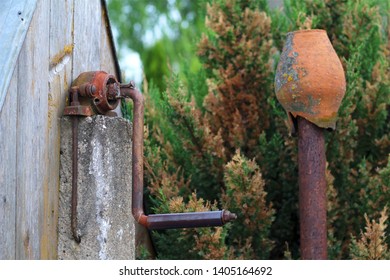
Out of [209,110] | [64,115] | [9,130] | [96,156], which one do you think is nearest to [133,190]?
[96,156]

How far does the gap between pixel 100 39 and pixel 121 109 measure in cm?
34

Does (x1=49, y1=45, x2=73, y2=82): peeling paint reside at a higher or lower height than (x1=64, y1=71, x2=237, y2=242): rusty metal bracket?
higher

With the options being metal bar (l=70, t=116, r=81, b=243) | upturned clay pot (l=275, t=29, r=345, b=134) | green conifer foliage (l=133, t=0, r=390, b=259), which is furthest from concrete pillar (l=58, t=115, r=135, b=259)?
green conifer foliage (l=133, t=0, r=390, b=259)

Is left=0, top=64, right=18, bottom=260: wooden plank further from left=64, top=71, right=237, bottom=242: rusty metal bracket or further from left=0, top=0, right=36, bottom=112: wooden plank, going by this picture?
left=64, top=71, right=237, bottom=242: rusty metal bracket

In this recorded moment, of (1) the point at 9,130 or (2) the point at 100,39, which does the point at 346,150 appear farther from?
(1) the point at 9,130

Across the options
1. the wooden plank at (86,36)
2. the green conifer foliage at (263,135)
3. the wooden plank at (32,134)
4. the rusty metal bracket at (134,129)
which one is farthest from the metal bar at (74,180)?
the green conifer foliage at (263,135)

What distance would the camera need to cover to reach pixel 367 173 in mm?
3539

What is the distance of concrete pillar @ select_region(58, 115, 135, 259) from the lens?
2.35 m

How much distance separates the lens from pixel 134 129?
245cm

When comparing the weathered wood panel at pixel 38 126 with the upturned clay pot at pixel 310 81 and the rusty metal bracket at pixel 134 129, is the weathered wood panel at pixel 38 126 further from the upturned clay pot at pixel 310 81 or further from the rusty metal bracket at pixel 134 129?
the upturned clay pot at pixel 310 81

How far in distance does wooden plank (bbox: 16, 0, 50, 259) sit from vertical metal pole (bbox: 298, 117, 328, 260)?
105cm

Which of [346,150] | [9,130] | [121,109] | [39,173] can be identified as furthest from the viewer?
[346,150]

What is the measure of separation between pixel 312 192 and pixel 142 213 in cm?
75

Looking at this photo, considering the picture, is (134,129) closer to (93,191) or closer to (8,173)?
(93,191)
